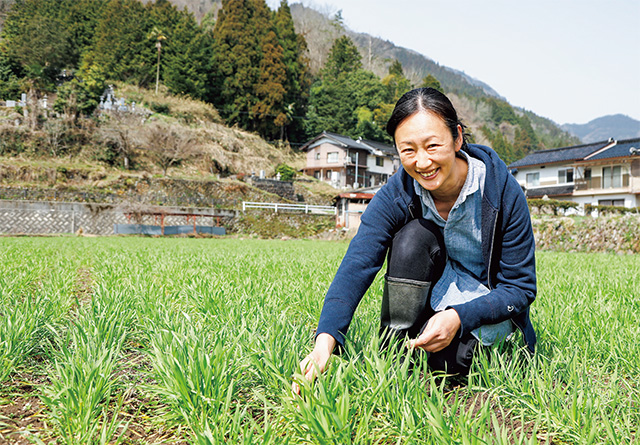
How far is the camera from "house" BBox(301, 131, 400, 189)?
36562 millimetres

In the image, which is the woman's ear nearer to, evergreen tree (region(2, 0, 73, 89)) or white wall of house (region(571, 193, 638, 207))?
white wall of house (region(571, 193, 638, 207))

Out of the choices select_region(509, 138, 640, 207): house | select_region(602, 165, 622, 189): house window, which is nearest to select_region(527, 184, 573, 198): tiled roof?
select_region(509, 138, 640, 207): house

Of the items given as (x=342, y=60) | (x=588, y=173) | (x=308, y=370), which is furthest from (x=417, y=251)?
(x=342, y=60)

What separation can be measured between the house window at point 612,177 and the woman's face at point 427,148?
31.4 m

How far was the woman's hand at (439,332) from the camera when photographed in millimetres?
1473

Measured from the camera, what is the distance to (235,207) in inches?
902

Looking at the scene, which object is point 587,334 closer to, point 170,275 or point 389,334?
point 389,334

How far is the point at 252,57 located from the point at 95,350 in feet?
122

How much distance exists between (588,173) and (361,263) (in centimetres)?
3245

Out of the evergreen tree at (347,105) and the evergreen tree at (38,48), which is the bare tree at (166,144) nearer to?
the evergreen tree at (38,48)

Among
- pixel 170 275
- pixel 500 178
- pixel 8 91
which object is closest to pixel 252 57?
pixel 8 91

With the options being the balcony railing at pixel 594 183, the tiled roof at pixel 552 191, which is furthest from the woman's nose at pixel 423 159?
the tiled roof at pixel 552 191

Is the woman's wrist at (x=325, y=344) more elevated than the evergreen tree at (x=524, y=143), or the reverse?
the evergreen tree at (x=524, y=143)

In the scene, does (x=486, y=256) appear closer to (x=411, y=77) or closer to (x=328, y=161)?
(x=328, y=161)
